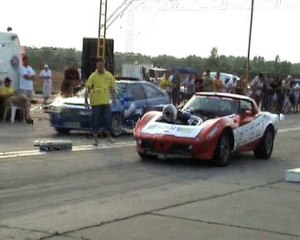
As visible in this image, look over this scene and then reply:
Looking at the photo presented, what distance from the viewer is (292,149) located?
17.5 m

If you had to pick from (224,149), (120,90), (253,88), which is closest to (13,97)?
(120,90)

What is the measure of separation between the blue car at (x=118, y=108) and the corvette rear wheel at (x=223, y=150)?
485 cm

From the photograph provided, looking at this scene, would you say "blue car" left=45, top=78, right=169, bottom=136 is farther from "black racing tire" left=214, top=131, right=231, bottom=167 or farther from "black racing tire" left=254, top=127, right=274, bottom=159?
"black racing tire" left=214, top=131, right=231, bottom=167

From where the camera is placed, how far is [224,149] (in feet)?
44.0

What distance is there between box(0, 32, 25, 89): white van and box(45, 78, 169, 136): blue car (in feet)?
11.3

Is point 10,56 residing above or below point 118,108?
above

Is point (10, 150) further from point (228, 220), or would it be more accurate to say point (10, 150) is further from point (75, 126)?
point (228, 220)

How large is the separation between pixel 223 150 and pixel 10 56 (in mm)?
9941

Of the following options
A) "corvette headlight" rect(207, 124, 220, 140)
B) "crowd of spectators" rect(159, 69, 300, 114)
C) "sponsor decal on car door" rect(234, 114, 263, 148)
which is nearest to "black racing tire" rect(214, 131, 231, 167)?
"corvette headlight" rect(207, 124, 220, 140)

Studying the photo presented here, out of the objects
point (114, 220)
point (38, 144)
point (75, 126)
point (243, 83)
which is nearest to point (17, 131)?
point (75, 126)

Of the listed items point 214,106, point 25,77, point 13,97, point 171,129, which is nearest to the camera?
point 171,129

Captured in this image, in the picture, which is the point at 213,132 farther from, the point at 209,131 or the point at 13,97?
the point at 13,97

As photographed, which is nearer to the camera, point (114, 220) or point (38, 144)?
point (114, 220)

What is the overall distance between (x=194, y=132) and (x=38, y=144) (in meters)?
3.37
